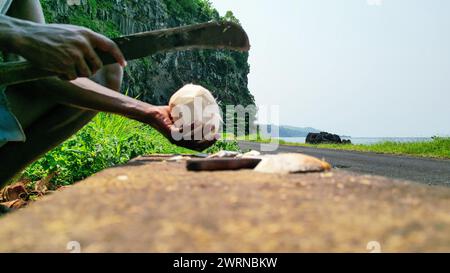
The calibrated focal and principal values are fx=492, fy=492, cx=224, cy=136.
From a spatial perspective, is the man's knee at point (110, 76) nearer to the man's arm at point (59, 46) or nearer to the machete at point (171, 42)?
the machete at point (171, 42)

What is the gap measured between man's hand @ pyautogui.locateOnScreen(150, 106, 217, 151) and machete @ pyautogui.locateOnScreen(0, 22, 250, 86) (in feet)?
1.25

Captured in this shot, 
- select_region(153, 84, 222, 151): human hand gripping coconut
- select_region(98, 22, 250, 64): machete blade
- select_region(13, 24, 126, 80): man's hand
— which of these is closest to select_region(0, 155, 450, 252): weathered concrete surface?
select_region(13, 24, 126, 80): man's hand

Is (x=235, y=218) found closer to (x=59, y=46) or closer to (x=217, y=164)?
(x=217, y=164)

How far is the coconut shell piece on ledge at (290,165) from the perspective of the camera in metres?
1.56

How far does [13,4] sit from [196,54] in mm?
26610

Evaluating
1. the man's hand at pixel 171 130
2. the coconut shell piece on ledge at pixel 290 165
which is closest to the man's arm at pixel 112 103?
the man's hand at pixel 171 130

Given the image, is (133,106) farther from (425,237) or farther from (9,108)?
(425,237)

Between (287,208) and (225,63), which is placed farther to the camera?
(225,63)

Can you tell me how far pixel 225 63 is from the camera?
3284 centimetres

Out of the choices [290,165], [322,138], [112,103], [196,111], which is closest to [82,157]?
[112,103]

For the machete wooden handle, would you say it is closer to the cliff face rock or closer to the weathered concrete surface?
the weathered concrete surface

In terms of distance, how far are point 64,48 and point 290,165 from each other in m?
0.94

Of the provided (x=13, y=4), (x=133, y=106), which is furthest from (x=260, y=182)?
(x=13, y=4)

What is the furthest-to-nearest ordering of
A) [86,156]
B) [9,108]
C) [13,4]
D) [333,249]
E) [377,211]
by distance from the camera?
[86,156] < [13,4] < [9,108] < [377,211] < [333,249]
